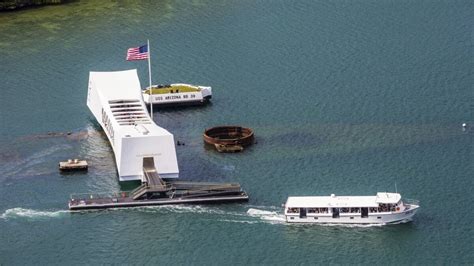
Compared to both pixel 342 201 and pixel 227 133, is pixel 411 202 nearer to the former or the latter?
pixel 342 201

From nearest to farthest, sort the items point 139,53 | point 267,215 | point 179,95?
point 267,215 → point 139,53 → point 179,95

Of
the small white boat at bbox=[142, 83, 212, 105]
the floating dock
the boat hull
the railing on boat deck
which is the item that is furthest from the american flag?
the railing on boat deck

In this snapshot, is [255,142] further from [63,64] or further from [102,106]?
[63,64]

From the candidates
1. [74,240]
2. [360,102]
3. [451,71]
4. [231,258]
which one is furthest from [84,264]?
[451,71]

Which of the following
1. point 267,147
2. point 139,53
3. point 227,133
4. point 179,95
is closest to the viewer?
point 267,147

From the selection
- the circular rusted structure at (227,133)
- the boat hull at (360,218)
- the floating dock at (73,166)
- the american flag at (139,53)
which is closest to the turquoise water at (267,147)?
the boat hull at (360,218)

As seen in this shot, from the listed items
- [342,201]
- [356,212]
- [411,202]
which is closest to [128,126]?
[342,201]

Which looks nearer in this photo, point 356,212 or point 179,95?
point 356,212
